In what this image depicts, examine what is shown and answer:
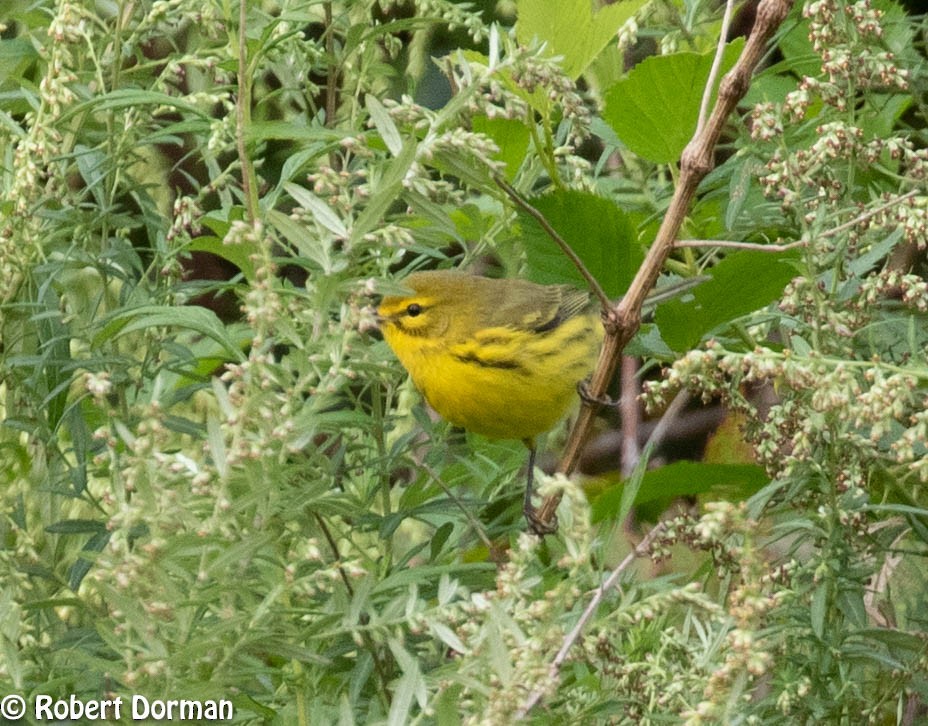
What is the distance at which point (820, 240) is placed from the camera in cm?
135

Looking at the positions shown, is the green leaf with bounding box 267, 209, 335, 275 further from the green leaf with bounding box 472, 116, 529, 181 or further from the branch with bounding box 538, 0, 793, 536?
the green leaf with bounding box 472, 116, 529, 181

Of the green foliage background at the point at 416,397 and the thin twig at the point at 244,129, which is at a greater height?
the thin twig at the point at 244,129

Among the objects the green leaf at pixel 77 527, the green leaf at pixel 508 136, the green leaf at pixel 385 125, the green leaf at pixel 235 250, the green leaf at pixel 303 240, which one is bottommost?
the green leaf at pixel 77 527

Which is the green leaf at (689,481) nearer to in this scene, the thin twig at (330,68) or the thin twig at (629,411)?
the thin twig at (330,68)

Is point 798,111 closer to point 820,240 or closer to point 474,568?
point 820,240

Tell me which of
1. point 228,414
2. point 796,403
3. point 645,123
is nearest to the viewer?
point 228,414

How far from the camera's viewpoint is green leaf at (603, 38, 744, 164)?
1594mm

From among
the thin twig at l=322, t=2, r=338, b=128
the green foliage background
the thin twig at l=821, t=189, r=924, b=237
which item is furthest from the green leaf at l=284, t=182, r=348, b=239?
the thin twig at l=322, t=2, r=338, b=128

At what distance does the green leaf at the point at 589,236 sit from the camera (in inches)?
58.8

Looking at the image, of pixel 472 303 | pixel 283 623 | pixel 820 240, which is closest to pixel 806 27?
pixel 820 240

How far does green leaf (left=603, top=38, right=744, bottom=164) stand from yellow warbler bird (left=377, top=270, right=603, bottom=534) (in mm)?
679

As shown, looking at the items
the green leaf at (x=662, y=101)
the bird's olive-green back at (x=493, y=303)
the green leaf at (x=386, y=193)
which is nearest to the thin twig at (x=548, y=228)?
the green leaf at (x=386, y=193)

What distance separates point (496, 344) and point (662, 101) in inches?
40.6

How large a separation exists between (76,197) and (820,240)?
911mm
